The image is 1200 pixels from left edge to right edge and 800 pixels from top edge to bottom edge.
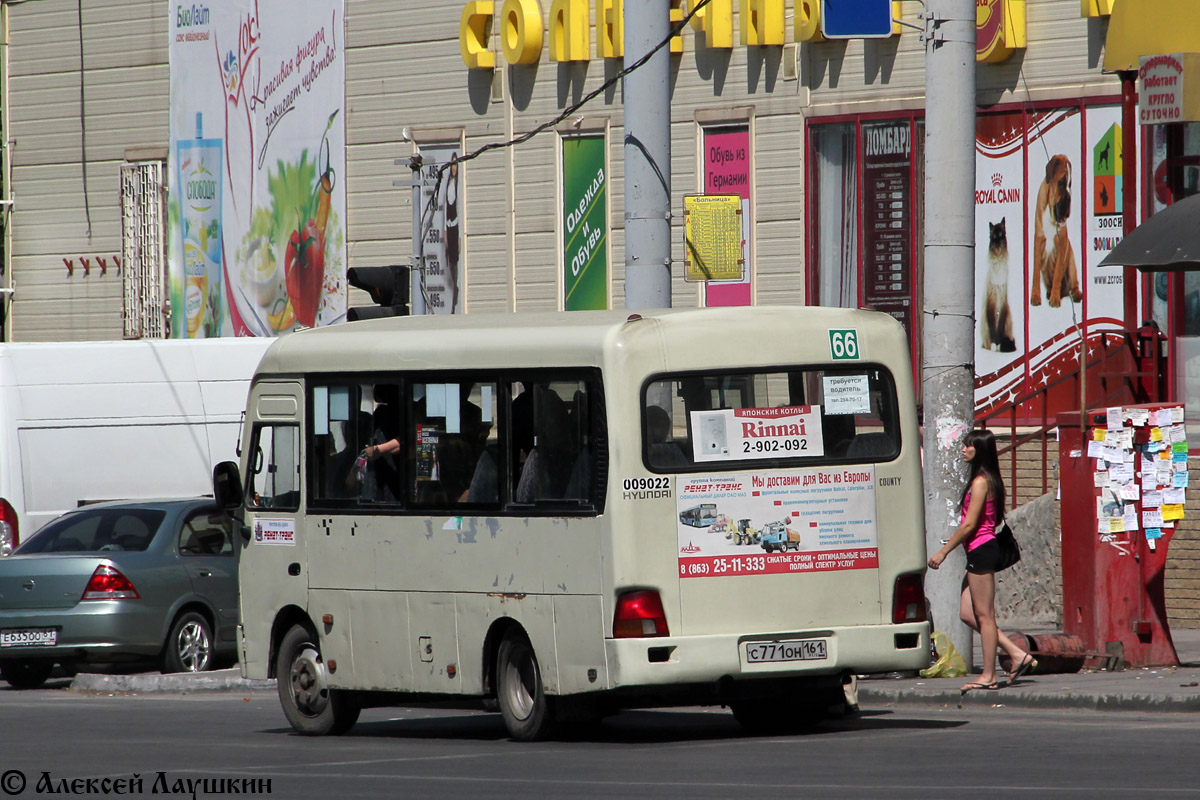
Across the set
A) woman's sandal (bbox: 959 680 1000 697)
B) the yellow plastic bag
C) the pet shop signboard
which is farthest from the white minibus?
the pet shop signboard

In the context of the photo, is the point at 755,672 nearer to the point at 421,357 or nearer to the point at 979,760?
the point at 979,760

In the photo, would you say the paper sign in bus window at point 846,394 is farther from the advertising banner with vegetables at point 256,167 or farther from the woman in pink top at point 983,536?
Result: the advertising banner with vegetables at point 256,167

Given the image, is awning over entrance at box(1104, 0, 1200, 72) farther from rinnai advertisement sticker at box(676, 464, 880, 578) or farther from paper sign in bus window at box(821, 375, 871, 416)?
rinnai advertisement sticker at box(676, 464, 880, 578)

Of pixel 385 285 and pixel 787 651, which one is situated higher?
pixel 385 285

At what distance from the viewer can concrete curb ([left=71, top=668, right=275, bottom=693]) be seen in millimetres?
17000

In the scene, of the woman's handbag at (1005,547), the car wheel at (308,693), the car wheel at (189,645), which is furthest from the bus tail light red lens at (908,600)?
the car wheel at (189,645)

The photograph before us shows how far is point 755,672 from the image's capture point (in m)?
11.7

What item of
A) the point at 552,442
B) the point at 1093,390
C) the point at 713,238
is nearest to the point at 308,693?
the point at 552,442

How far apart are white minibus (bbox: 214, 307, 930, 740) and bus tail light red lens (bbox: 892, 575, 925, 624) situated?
15 mm

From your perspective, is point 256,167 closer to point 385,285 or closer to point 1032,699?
point 385,285

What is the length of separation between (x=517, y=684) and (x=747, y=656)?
1.39m

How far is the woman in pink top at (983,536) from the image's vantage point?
45.4 feet

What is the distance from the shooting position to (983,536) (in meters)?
13.9

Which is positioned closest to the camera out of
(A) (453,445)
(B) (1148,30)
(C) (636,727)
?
(A) (453,445)
